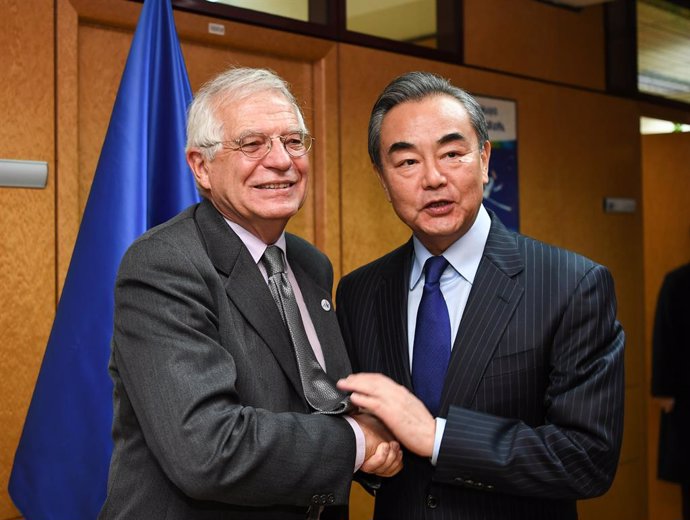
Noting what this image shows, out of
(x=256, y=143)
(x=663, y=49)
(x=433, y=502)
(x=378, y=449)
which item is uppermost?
(x=663, y=49)

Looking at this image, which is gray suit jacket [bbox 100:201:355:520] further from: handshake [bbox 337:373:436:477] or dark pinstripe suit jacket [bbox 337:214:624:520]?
dark pinstripe suit jacket [bbox 337:214:624:520]

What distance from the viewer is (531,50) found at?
4070 mm

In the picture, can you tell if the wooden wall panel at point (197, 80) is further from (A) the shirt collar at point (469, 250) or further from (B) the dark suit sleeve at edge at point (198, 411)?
(A) the shirt collar at point (469, 250)

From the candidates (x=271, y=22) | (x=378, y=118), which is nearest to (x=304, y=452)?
(x=378, y=118)

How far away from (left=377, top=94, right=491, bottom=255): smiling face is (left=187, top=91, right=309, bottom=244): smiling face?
10.7 inches

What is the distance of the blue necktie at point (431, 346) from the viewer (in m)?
1.71

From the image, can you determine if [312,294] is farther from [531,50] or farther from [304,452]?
[531,50]

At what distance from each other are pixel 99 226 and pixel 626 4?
12.0 ft

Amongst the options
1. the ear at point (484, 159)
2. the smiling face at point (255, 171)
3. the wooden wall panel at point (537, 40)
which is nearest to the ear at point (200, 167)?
the smiling face at point (255, 171)

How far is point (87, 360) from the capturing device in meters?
2.08

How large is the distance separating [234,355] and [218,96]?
537mm

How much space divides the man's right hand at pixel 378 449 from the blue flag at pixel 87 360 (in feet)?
2.86

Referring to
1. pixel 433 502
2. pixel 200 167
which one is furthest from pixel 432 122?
pixel 433 502

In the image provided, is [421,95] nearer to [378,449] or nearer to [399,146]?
[399,146]
